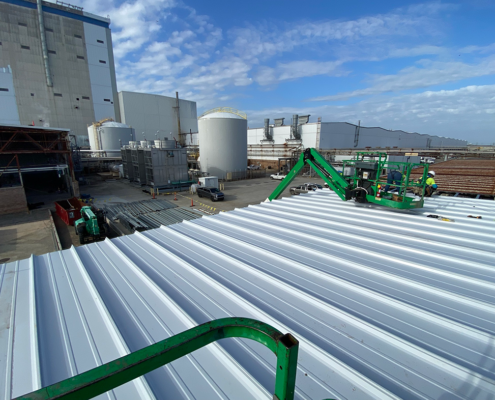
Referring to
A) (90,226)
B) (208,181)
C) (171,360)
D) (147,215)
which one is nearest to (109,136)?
(208,181)

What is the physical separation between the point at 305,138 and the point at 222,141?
17.5m

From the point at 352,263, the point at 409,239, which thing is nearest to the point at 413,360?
the point at 352,263

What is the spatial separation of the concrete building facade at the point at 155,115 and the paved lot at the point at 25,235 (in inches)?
1318

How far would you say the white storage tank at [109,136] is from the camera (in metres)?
42.3

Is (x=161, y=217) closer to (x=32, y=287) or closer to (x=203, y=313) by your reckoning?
(x=32, y=287)

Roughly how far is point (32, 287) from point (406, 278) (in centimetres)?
591

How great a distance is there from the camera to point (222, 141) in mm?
34906

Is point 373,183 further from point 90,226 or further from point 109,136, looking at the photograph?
point 109,136

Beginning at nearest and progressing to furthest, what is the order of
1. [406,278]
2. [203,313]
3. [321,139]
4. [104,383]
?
1. [104,383]
2. [203,313]
3. [406,278]
4. [321,139]

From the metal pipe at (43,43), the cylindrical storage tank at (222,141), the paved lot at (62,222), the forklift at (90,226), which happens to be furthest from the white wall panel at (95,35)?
the forklift at (90,226)

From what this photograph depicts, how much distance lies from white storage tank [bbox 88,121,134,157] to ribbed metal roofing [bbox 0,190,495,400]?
4469 centimetres

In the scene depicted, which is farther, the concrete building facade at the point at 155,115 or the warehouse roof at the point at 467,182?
the concrete building facade at the point at 155,115

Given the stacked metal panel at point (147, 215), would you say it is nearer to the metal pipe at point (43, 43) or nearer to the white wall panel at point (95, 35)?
the metal pipe at point (43, 43)

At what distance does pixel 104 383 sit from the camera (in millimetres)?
1079
